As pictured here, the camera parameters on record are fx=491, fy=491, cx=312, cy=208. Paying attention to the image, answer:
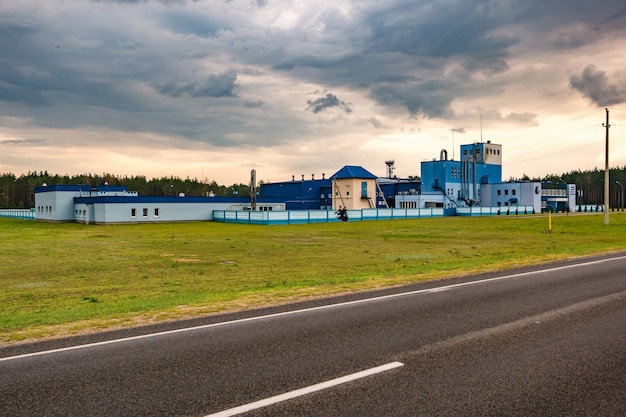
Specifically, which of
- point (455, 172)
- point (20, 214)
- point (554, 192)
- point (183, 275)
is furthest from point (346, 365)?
point (554, 192)

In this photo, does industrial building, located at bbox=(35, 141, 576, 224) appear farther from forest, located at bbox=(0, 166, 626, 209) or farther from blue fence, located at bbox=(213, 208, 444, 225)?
forest, located at bbox=(0, 166, 626, 209)

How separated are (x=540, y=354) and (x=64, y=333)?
27.5ft

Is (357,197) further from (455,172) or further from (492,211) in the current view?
(455,172)

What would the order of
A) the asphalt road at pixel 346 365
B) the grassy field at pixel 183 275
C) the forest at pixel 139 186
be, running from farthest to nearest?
the forest at pixel 139 186, the grassy field at pixel 183 275, the asphalt road at pixel 346 365

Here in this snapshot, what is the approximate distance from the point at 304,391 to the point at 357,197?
83367 mm

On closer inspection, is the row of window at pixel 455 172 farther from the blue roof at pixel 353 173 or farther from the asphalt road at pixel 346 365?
the asphalt road at pixel 346 365

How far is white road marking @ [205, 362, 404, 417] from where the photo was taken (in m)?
5.46

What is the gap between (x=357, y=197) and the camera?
88.9m

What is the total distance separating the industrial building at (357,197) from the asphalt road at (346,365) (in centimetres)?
5884

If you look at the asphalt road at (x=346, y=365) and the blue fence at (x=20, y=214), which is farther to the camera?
the blue fence at (x=20, y=214)

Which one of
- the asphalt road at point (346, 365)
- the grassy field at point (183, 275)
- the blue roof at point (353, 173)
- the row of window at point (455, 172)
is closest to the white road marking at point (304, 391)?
the asphalt road at point (346, 365)

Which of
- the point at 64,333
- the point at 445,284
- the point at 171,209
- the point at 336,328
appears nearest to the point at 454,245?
the point at 445,284

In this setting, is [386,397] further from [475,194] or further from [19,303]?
[475,194]

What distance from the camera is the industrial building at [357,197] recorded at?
220 ft
